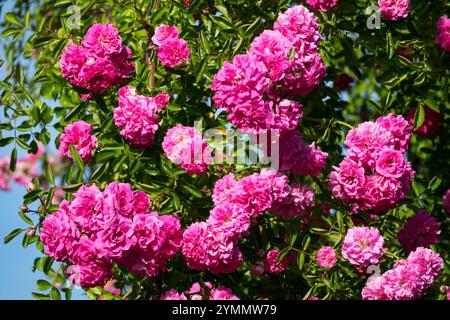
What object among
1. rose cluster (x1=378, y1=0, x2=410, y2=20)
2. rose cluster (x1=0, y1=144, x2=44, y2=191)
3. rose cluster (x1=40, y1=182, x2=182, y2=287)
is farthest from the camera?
rose cluster (x1=0, y1=144, x2=44, y2=191)

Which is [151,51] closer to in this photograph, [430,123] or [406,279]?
[406,279]

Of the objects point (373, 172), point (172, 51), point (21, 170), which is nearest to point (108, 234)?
point (172, 51)

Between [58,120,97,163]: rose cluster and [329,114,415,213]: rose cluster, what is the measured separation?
722mm

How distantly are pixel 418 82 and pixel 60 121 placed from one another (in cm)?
122

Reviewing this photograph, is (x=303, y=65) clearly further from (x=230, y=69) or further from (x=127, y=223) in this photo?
(x=127, y=223)

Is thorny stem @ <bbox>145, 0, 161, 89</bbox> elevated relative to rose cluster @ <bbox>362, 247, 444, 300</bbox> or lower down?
elevated

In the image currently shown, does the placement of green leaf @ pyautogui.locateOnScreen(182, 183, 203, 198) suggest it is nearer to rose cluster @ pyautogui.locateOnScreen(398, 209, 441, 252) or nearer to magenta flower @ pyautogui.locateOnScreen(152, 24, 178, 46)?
magenta flower @ pyautogui.locateOnScreen(152, 24, 178, 46)

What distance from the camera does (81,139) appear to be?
247 centimetres

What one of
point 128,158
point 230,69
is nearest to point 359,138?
point 230,69

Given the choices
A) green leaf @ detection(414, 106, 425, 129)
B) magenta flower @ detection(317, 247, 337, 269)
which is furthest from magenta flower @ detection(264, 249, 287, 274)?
green leaf @ detection(414, 106, 425, 129)

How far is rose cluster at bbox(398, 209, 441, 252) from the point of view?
254 centimetres

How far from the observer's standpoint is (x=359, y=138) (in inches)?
92.6

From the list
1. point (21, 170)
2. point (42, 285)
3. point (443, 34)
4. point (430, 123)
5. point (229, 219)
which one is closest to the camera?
point (229, 219)

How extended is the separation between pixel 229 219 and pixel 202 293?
0.29m
